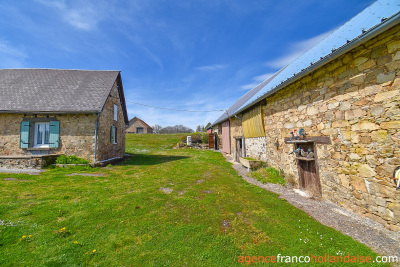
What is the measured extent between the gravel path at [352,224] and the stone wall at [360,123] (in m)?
0.22

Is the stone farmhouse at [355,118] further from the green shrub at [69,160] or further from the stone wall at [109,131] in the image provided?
the green shrub at [69,160]

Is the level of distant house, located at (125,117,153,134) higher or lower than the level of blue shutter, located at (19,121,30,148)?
higher

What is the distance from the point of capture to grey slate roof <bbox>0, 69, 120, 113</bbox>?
9945 millimetres

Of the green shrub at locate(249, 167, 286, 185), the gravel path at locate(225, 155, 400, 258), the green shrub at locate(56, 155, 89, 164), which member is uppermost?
the green shrub at locate(56, 155, 89, 164)

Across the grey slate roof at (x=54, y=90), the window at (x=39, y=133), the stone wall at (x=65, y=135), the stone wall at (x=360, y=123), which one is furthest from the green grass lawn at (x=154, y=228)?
the grey slate roof at (x=54, y=90)

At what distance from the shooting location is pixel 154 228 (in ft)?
11.0

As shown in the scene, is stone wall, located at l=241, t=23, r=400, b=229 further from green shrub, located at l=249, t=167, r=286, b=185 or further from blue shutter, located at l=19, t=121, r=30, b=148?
blue shutter, located at l=19, t=121, r=30, b=148

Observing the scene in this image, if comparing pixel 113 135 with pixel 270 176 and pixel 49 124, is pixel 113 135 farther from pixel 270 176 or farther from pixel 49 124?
pixel 270 176

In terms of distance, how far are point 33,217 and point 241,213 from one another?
4809 millimetres

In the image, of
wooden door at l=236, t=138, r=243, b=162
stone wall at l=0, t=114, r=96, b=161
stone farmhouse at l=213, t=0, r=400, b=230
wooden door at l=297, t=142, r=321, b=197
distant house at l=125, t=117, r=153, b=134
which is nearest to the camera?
stone farmhouse at l=213, t=0, r=400, b=230

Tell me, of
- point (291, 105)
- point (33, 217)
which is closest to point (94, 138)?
point (33, 217)

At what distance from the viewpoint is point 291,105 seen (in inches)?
240

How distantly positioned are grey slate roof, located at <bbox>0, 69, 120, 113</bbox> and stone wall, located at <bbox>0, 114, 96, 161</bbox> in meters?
0.54

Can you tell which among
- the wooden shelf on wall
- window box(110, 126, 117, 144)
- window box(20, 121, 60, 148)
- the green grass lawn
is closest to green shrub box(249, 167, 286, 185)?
the green grass lawn
